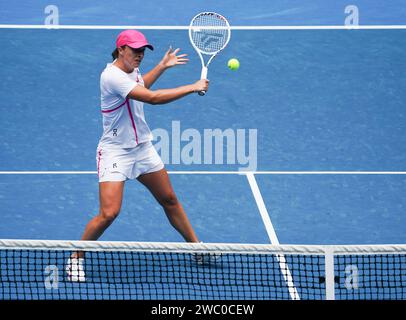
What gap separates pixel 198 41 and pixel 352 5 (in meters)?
4.88

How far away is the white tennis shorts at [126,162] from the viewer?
31.2 feet

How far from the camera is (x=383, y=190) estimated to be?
12.1 m

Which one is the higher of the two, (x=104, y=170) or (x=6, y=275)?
(x=104, y=170)

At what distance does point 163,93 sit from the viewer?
30.0 ft

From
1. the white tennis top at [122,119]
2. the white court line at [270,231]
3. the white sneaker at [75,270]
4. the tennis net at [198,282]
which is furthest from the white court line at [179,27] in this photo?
the white sneaker at [75,270]

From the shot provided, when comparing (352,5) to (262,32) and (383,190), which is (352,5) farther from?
(383,190)

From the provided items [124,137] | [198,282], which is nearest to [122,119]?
[124,137]

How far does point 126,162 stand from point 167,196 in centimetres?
51
